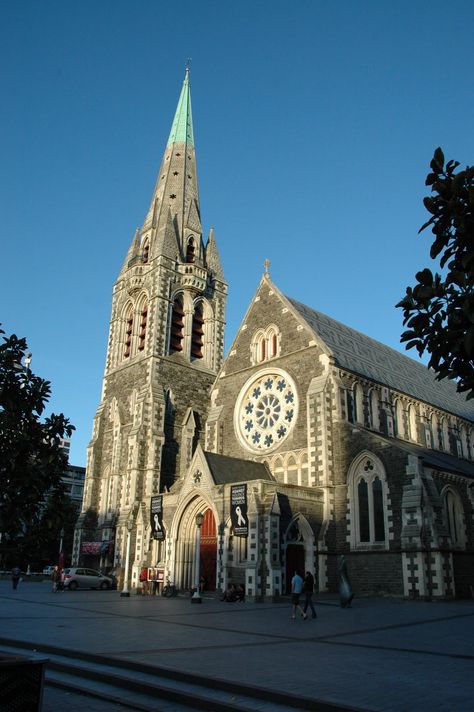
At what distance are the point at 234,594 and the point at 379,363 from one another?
63.6 ft

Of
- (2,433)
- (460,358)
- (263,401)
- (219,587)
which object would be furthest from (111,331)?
(460,358)

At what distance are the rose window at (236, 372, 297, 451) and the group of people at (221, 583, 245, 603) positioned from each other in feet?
30.1

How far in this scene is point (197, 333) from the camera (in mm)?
48219

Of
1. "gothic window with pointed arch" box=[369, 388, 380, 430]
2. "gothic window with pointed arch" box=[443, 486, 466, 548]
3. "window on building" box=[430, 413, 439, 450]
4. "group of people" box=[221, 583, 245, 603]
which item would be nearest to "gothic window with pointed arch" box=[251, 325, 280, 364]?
"gothic window with pointed arch" box=[369, 388, 380, 430]

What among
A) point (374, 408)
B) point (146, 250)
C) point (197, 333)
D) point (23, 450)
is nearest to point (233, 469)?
point (374, 408)

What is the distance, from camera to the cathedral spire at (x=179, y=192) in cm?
5041

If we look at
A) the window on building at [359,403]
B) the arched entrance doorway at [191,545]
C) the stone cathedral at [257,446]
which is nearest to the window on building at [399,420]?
the stone cathedral at [257,446]

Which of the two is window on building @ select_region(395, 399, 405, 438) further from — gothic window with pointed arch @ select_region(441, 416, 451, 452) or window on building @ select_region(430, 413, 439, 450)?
gothic window with pointed arch @ select_region(441, 416, 451, 452)

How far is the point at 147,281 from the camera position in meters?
47.0

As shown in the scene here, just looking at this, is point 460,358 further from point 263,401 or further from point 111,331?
point 111,331

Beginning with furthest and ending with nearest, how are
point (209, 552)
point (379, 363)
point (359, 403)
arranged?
point (379, 363)
point (359, 403)
point (209, 552)

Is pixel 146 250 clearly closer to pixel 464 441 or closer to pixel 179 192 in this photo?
pixel 179 192

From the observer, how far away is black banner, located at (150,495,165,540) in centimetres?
3328

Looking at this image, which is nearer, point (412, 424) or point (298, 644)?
point (298, 644)
